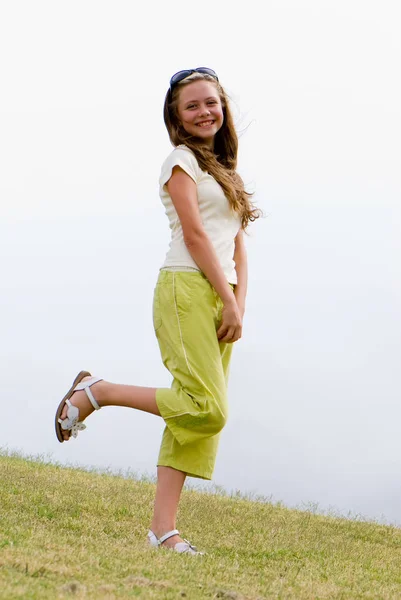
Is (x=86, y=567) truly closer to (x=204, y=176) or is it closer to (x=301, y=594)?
(x=301, y=594)

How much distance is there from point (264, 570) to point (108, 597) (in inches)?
58.6

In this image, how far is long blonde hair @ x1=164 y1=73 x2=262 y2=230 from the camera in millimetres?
4914

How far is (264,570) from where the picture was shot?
4.72 m

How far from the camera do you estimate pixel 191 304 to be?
471cm

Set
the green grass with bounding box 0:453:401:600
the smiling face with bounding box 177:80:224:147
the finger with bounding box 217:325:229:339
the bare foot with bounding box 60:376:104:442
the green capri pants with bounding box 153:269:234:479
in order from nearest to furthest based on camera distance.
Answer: the green grass with bounding box 0:453:401:600 → the green capri pants with bounding box 153:269:234:479 → the finger with bounding box 217:325:229:339 → the bare foot with bounding box 60:376:104:442 → the smiling face with bounding box 177:80:224:147

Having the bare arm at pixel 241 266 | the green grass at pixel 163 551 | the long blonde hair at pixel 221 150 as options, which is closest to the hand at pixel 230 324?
Result: the bare arm at pixel 241 266

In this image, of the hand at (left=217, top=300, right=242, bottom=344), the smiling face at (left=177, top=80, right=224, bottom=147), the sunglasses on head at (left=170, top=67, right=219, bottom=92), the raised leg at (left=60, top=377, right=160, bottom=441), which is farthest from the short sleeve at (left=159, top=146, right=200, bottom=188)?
the raised leg at (left=60, top=377, right=160, bottom=441)

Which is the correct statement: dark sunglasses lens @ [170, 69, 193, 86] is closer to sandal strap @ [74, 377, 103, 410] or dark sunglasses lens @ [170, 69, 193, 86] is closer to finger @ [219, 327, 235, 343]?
finger @ [219, 327, 235, 343]

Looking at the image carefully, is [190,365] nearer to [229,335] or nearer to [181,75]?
[229,335]

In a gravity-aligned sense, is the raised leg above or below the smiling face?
below

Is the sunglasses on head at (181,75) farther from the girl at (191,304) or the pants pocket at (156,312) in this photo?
the pants pocket at (156,312)

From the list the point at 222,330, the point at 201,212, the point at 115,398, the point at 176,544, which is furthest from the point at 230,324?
the point at 176,544

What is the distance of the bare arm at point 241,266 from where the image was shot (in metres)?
5.02

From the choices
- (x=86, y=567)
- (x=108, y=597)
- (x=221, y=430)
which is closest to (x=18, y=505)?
(x=221, y=430)
